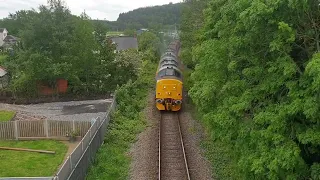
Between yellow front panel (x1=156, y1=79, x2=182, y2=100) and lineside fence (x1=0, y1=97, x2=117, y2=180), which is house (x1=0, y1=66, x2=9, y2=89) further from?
lineside fence (x1=0, y1=97, x2=117, y2=180)

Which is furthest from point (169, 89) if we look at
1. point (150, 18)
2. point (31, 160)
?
point (150, 18)

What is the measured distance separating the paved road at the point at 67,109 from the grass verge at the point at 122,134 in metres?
2.27

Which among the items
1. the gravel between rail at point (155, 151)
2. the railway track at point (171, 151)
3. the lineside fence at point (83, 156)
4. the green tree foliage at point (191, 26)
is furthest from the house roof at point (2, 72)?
the lineside fence at point (83, 156)

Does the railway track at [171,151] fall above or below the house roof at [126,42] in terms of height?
below

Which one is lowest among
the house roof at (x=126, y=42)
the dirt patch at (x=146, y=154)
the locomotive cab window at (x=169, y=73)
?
the dirt patch at (x=146, y=154)

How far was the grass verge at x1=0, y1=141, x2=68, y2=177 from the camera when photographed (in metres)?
16.4

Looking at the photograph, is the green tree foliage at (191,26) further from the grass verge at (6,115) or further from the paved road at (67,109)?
the grass verge at (6,115)

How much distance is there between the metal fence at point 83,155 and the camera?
1305cm

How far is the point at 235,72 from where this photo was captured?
551 inches

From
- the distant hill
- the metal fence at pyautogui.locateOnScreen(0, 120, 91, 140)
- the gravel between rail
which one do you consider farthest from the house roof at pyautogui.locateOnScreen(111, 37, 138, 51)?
the distant hill

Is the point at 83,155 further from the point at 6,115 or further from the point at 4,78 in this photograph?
the point at 4,78

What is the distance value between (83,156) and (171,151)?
207 inches

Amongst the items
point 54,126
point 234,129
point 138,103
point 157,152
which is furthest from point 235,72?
point 138,103

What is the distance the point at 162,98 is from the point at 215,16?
28.7 feet
